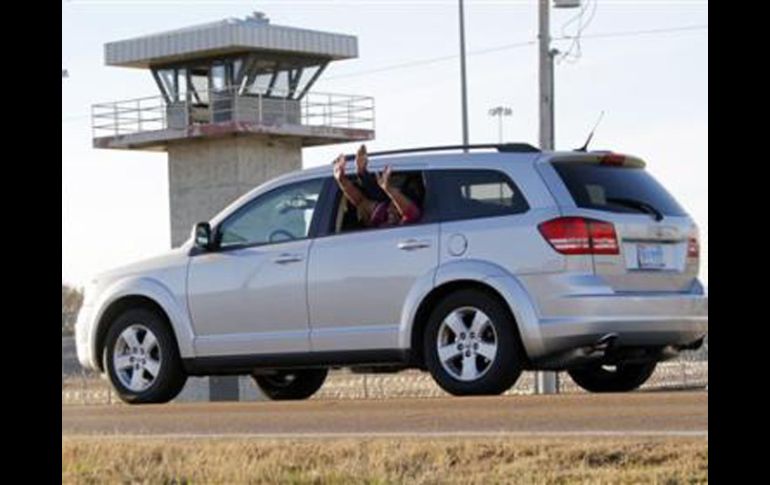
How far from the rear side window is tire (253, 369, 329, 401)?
2640 mm

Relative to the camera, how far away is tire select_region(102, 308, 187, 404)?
46.4 ft

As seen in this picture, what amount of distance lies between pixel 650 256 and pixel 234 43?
145 ft

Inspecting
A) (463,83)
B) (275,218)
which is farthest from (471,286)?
(463,83)

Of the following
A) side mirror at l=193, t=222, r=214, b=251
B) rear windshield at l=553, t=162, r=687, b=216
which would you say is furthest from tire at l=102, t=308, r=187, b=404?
rear windshield at l=553, t=162, r=687, b=216

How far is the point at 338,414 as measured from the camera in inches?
493

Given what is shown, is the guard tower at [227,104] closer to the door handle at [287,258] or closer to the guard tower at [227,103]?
the guard tower at [227,103]

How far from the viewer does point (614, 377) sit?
14.4m

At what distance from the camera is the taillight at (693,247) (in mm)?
13336

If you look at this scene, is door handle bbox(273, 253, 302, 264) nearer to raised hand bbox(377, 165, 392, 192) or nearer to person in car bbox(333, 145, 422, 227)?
person in car bbox(333, 145, 422, 227)

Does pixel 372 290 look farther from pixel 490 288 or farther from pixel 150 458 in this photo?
pixel 150 458

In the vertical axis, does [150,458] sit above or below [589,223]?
below
